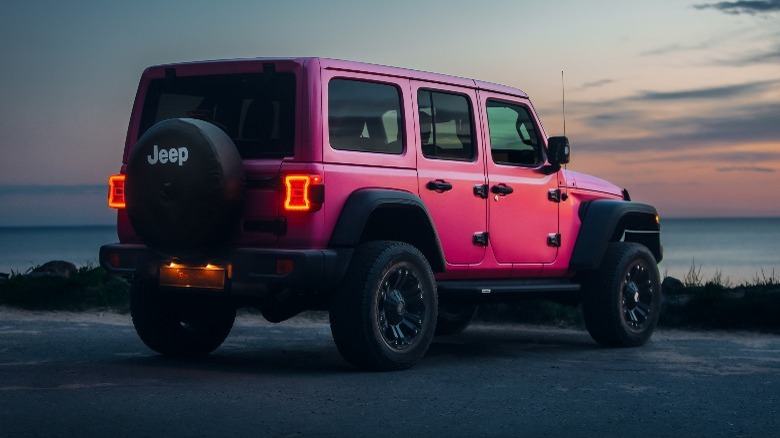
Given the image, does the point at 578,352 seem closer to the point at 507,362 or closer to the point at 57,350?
the point at 507,362

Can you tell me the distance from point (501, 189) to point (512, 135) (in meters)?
0.67

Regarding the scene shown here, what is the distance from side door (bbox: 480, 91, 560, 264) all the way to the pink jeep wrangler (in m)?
0.02

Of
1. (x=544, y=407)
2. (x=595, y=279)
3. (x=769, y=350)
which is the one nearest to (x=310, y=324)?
(x=595, y=279)

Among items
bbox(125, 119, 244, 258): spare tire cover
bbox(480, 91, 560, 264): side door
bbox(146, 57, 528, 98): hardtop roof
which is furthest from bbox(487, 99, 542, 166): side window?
bbox(125, 119, 244, 258): spare tire cover

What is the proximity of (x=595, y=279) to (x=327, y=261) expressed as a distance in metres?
3.58

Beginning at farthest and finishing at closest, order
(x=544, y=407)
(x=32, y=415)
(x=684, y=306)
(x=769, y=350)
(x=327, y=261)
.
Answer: (x=684, y=306), (x=769, y=350), (x=327, y=261), (x=544, y=407), (x=32, y=415)

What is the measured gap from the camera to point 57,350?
9.74 meters

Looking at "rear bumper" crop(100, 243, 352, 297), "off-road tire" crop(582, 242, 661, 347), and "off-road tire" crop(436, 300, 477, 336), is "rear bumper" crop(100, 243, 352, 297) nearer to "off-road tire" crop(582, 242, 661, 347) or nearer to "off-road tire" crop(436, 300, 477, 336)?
"off-road tire" crop(582, 242, 661, 347)

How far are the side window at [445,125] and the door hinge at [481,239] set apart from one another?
0.61 m

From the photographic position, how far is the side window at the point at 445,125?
917 centimetres

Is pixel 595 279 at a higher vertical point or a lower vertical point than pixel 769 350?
higher

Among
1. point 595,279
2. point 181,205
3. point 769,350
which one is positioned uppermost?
point 181,205

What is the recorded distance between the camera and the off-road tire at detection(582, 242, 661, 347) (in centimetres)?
1067

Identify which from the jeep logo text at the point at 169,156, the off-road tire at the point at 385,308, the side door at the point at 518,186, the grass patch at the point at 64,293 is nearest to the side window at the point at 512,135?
the side door at the point at 518,186
